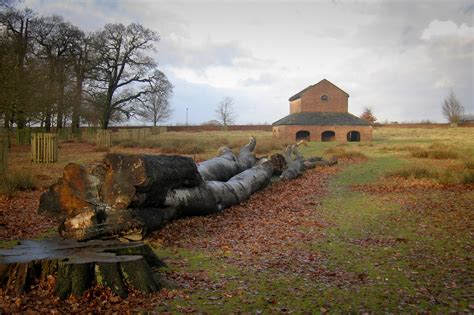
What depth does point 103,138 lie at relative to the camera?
120ft

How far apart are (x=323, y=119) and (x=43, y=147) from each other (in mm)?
37562

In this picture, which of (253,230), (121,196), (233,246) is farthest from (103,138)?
(233,246)

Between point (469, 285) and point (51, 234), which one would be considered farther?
point (51, 234)

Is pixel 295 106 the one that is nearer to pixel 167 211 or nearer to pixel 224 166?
pixel 224 166

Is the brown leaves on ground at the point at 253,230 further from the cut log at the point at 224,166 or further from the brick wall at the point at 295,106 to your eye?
the brick wall at the point at 295,106

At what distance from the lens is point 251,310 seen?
483 cm

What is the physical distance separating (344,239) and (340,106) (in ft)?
163

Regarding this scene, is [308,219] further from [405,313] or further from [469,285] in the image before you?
[405,313]

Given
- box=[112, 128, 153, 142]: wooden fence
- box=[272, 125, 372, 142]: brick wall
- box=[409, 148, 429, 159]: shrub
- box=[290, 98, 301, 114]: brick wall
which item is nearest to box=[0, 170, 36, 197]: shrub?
box=[409, 148, 429, 159]: shrub

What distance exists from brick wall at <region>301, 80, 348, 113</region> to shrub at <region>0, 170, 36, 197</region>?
4619 cm

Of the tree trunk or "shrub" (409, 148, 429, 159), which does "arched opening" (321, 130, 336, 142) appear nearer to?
"shrub" (409, 148, 429, 159)

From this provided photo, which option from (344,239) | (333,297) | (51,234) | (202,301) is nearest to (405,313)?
(333,297)

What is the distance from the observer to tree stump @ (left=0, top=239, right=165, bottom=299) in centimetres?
485

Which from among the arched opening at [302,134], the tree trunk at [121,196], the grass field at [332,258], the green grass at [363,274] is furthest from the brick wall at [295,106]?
the tree trunk at [121,196]
